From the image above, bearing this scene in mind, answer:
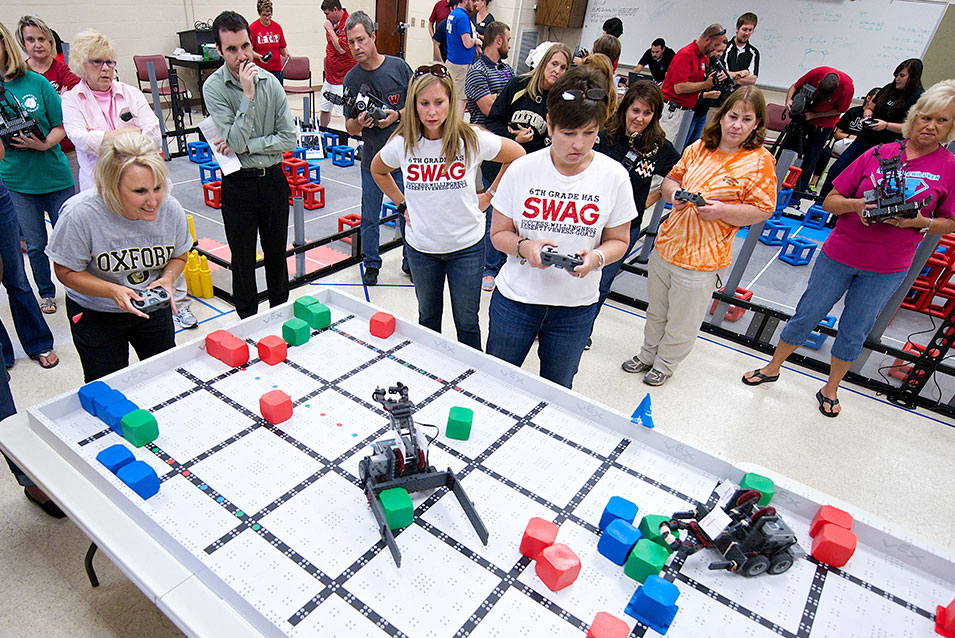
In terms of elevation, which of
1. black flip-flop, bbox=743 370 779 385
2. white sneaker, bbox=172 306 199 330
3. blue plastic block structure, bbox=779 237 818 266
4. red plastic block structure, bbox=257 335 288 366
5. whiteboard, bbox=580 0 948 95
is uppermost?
whiteboard, bbox=580 0 948 95

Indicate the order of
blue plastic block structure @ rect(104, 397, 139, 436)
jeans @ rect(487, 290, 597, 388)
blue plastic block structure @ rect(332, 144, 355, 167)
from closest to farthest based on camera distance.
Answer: blue plastic block structure @ rect(104, 397, 139, 436) → jeans @ rect(487, 290, 597, 388) → blue plastic block structure @ rect(332, 144, 355, 167)

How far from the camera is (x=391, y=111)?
323 cm

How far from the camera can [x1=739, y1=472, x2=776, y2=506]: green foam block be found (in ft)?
4.59

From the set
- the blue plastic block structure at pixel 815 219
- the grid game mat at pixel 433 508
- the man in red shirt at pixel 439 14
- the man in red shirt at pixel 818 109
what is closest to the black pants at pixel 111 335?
the grid game mat at pixel 433 508

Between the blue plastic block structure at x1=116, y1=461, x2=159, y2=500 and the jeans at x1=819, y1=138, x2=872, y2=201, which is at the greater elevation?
the jeans at x1=819, y1=138, x2=872, y2=201

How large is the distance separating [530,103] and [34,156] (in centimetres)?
238

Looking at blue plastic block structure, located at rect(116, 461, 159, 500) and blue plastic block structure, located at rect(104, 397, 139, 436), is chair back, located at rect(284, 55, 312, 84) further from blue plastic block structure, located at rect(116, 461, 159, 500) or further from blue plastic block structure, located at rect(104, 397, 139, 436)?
blue plastic block structure, located at rect(116, 461, 159, 500)

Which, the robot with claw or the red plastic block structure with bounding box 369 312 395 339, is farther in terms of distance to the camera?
the red plastic block structure with bounding box 369 312 395 339

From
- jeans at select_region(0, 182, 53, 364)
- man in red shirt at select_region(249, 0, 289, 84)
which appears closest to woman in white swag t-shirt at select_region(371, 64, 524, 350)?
jeans at select_region(0, 182, 53, 364)

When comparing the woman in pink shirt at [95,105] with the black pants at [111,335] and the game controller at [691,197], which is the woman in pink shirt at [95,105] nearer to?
the black pants at [111,335]

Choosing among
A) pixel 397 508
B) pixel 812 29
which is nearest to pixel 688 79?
pixel 812 29

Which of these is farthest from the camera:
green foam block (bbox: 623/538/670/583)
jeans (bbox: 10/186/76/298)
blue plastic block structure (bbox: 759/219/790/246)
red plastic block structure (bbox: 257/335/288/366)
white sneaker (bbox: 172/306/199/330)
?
blue plastic block structure (bbox: 759/219/790/246)

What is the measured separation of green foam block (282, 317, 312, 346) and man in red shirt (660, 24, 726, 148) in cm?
379

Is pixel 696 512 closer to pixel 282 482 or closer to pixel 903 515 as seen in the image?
pixel 282 482
